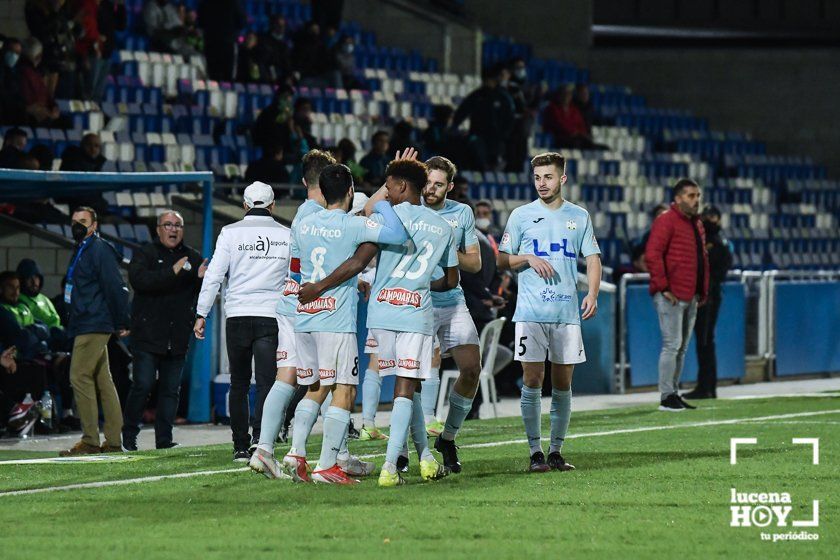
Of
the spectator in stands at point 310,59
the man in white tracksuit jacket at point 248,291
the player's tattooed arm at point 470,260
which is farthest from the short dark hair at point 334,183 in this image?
the spectator in stands at point 310,59

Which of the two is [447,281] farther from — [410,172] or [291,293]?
[291,293]

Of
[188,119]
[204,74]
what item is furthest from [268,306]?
[204,74]

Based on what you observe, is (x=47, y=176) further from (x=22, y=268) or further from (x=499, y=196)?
(x=499, y=196)

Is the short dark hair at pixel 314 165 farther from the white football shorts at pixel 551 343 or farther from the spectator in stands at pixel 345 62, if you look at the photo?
the spectator in stands at pixel 345 62

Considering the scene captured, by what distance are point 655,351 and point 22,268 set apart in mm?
7913

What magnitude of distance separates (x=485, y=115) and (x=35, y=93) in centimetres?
739

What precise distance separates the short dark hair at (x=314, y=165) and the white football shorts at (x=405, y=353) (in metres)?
1.36

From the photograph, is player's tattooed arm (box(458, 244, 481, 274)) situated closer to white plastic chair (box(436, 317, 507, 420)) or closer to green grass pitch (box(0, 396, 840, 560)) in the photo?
green grass pitch (box(0, 396, 840, 560))

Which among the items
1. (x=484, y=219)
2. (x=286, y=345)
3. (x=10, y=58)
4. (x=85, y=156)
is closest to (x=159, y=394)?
(x=286, y=345)

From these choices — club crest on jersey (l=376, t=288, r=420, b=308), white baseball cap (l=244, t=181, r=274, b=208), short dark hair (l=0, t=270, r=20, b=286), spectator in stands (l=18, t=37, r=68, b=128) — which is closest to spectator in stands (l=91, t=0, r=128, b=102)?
spectator in stands (l=18, t=37, r=68, b=128)

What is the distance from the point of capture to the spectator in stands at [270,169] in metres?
19.6

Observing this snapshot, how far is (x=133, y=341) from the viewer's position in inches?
491

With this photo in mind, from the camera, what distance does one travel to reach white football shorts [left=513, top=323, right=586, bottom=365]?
991 cm

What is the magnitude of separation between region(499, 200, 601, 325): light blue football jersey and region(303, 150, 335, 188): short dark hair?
1.21 meters
